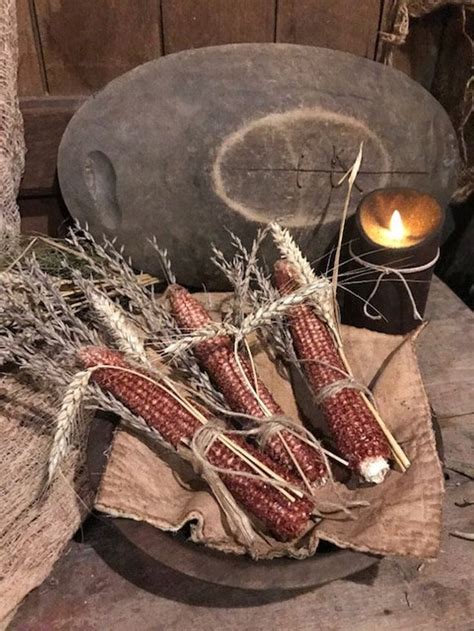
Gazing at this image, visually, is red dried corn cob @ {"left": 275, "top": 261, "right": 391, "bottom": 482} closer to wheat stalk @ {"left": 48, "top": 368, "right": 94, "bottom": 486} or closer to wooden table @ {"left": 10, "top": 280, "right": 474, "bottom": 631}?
wooden table @ {"left": 10, "top": 280, "right": 474, "bottom": 631}

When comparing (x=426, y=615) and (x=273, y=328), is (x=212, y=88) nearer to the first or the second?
(x=273, y=328)

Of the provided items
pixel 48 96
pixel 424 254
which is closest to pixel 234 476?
pixel 424 254

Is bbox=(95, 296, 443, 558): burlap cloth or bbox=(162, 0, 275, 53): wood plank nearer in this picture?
bbox=(95, 296, 443, 558): burlap cloth

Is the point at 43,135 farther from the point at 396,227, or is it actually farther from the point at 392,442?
the point at 392,442

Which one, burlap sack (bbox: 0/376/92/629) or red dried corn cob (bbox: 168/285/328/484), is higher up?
red dried corn cob (bbox: 168/285/328/484)

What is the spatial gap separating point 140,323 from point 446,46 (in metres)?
Result: 0.94

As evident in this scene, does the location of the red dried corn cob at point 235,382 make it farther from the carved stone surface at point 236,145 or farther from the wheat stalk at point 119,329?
the carved stone surface at point 236,145

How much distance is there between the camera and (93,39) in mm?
1263

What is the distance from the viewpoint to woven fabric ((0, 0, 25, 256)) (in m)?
1.07

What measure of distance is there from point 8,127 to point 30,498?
2.04 ft

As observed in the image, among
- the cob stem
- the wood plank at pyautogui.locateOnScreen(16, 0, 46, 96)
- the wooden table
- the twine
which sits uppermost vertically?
the wood plank at pyautogui.locateOnScreen(16, 0, 46, 96)

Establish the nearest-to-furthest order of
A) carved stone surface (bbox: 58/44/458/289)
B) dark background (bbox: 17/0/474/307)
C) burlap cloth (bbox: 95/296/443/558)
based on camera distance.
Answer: burlap cloth (bbox: 95/296/443/558) → carved stone surface (bbox: 58/44/458/289) → dark background (bbox: 17/0/474/307)

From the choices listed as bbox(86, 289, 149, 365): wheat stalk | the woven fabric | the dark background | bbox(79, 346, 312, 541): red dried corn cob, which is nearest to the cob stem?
bbox(79, 346, 312, 541): red dried corn cob

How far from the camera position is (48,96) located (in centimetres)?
131
